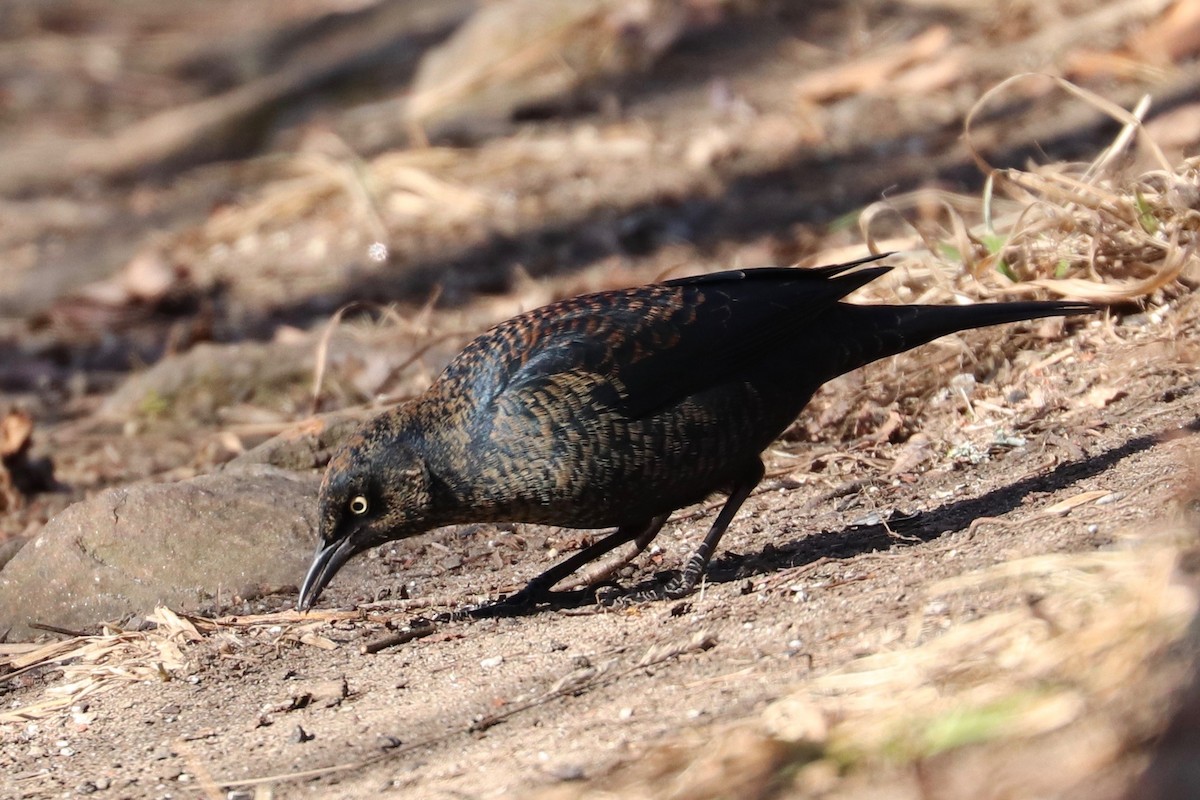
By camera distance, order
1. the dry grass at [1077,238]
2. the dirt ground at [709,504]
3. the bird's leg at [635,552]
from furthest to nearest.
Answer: the dry grass at [1077,238] → the bird's leg at [635,552] → the dirt ground at [709,504]

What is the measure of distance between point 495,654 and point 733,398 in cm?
106

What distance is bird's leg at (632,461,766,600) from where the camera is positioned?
434 centimetres

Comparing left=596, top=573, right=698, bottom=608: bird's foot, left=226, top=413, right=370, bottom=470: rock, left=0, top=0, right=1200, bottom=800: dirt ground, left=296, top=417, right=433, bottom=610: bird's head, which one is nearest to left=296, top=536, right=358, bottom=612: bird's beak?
left=296, top=417, right=433, bottom=610: bird's head

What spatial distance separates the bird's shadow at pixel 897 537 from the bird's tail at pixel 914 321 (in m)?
0.48

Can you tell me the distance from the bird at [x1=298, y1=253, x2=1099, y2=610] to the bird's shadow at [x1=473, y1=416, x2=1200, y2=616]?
11 cm

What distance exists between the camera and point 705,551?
4.43m

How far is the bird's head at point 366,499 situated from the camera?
168 inches

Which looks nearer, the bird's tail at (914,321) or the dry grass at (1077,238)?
the bird's tail at (914,321)

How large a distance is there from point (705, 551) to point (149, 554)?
6.34 feet

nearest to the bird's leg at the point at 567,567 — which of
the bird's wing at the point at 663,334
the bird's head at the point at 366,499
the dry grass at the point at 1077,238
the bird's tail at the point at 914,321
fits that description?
the bird's head at the point at 366,499

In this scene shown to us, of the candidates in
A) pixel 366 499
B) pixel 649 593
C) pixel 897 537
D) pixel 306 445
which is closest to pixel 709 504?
pixel 649 593

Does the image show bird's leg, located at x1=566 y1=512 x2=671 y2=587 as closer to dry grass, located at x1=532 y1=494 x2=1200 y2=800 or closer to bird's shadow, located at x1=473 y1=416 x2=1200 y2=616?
bird's shadow, located at x1=473 y1=416 x2=1200 y2=616

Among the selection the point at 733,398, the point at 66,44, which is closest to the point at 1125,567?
the point at 733,398

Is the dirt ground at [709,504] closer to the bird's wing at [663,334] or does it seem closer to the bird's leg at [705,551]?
the bird's leg at [705,551]
